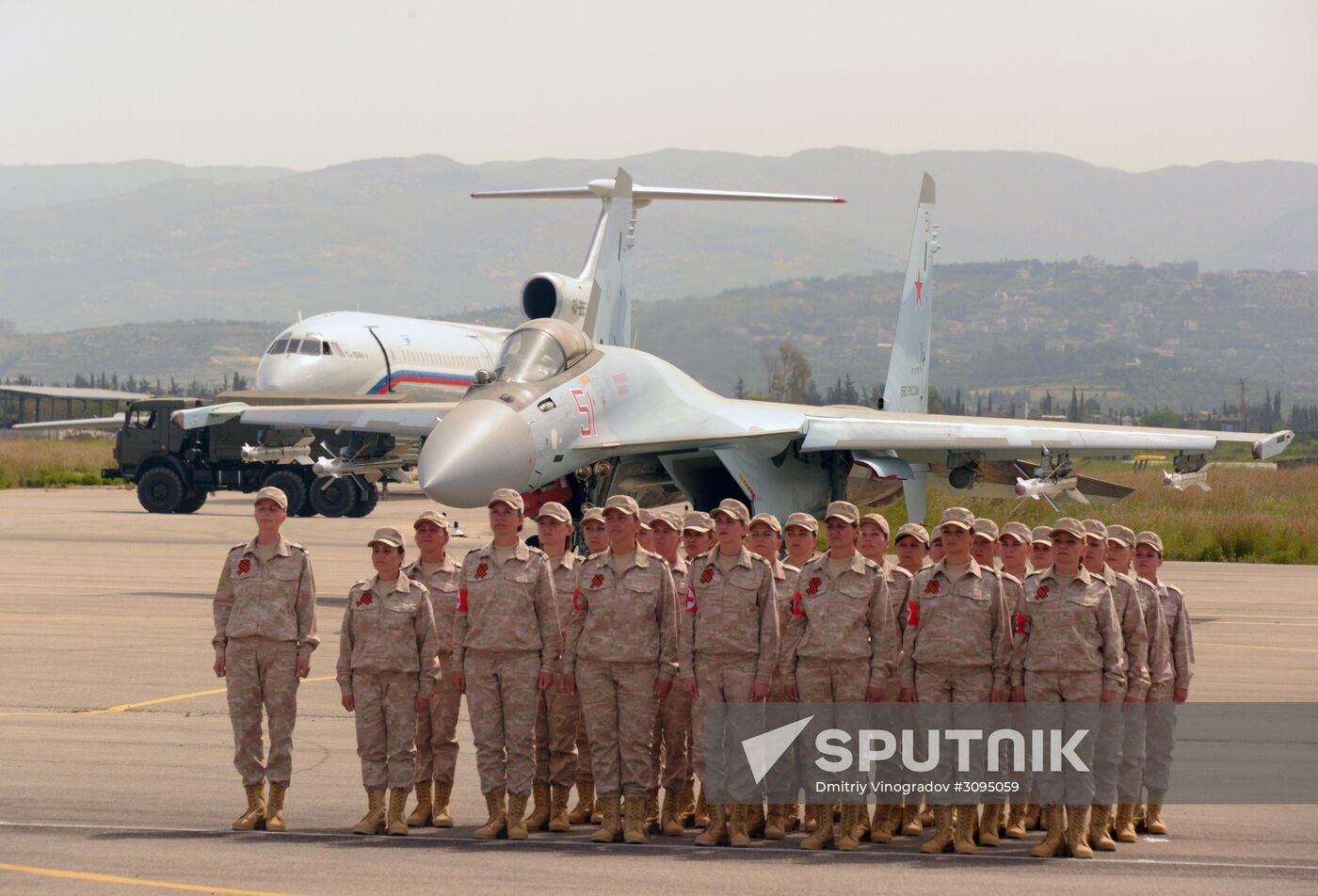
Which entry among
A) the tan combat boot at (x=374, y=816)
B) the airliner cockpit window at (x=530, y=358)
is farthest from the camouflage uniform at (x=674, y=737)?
the airliner cockpit window at (x=530, y=358)

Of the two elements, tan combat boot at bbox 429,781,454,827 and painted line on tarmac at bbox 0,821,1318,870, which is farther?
tan combat boot at bbox 429,781,454,827

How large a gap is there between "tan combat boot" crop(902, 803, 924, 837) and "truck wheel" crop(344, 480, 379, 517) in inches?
1154

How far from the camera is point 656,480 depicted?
2212 centimetres

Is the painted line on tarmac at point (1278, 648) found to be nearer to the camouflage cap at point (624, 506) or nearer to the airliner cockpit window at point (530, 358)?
the airliner cockpit window at point (530, 358)

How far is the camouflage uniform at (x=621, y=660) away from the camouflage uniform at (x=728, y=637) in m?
0.15

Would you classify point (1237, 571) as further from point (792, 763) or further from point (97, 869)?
point (97, 869)

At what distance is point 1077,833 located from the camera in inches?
364

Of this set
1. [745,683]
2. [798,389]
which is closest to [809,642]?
[745,683]

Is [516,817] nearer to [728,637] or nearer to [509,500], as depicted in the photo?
[728,637]

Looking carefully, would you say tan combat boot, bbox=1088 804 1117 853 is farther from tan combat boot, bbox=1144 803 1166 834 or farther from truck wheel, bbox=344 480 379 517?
truck wheel, bbox=344 480 379 517

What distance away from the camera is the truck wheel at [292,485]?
1502 inches

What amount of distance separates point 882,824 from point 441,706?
2.65m

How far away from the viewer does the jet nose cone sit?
17562mm

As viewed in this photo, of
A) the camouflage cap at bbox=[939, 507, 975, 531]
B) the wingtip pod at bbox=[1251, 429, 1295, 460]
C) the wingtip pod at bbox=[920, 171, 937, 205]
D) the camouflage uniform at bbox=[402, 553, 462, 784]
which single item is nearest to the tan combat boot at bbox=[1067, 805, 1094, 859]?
the camouflage cap at bbox=[939, 507, 975, 531]
